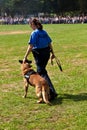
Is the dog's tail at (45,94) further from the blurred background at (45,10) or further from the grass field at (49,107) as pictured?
the blurred background at (45,10)

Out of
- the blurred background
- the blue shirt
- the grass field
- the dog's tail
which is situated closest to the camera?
the grass field

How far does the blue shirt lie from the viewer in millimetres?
8447

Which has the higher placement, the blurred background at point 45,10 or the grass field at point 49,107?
the grass field at point 49,107

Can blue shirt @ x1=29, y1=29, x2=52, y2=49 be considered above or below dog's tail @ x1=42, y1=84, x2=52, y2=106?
above

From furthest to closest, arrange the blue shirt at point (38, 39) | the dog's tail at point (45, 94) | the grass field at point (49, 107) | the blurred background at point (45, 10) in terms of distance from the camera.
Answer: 1. the blurred background at point (45, 10)
2. the blue shirt at point (38, 39)
3. the dog's tail at point (45, 94)
4. the grass field at point (49, 107)

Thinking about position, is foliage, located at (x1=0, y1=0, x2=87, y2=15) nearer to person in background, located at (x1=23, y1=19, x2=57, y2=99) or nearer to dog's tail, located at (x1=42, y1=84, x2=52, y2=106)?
person in background, located at (x1=23, y1=19, x2=57, y2=99)

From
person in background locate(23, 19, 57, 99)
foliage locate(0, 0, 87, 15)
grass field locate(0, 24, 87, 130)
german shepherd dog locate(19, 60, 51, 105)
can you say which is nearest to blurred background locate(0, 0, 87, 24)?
foliage locate(0, 0, 87, 15)

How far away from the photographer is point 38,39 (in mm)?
8500

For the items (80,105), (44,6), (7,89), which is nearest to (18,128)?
(80,105)

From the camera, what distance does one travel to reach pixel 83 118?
710cm

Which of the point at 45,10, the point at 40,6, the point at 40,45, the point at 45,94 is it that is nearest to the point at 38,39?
the point at 40,45

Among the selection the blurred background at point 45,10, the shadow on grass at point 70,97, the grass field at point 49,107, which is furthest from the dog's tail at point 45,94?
the blurred background at point 45,10

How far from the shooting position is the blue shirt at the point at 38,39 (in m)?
8.45

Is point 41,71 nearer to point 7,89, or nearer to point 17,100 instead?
point 17,100
